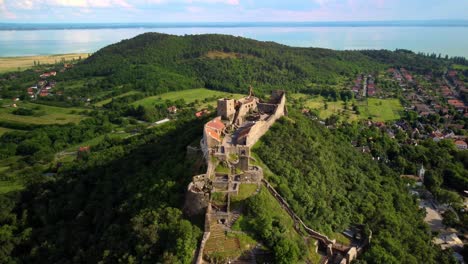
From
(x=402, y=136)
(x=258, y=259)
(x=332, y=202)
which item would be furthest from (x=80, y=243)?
(x=402, y=136)

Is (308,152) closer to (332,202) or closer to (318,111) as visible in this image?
(332,202)

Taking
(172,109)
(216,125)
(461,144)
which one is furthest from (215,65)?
(216,125)

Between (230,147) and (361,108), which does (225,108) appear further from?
(361,108)

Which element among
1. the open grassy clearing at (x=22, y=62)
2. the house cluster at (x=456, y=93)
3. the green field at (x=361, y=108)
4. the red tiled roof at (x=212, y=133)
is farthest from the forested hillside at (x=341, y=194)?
the open grassy clearing at (x=22, y=62)

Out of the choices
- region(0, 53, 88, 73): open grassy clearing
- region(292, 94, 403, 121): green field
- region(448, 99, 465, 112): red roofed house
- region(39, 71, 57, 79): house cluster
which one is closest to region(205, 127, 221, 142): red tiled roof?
region(292, 94, 403, 121): green field

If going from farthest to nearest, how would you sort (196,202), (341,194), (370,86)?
1. (370,86)
2. (341,194)
3. (196,202)

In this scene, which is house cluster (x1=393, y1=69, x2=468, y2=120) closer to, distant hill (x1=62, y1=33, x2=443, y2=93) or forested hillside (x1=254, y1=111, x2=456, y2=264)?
distant hill (x1=62, y1=33, x2=443, y2=93)
